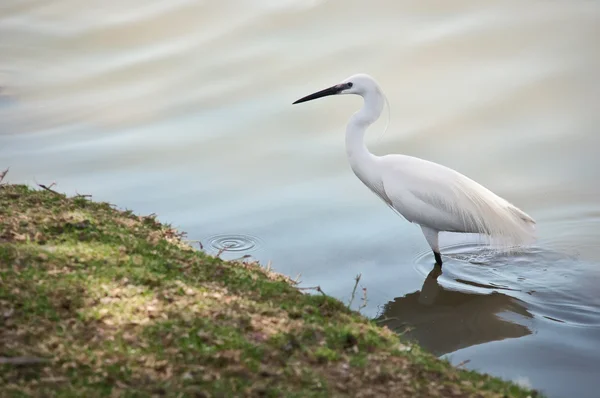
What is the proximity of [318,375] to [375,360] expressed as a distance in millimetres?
386

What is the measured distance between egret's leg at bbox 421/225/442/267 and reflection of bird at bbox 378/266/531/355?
0.23 metres

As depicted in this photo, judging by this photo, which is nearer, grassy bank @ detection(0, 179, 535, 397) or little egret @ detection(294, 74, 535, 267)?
grassy bank @ detection(0, 179, 535, 397)

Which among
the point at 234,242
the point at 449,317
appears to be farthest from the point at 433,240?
the point at 234,242

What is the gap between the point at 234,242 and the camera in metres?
7.10

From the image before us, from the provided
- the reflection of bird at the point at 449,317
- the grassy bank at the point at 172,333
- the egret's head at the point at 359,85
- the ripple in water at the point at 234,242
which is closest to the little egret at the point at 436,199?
the egret's head at the point at 359,85

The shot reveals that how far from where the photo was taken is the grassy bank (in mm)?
3426

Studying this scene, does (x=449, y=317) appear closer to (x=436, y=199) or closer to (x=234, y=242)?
(x=436, y=199)

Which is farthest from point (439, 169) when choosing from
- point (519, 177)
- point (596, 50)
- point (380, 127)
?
point (596, 50)

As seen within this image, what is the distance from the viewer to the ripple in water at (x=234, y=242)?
6.98 m

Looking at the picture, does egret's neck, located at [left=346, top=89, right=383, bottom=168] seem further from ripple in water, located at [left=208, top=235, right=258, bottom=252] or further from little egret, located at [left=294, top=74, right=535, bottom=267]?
ripple in water, located at [left=208, top=235, right=258, bottom=252]

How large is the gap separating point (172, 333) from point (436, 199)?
3.54 metres

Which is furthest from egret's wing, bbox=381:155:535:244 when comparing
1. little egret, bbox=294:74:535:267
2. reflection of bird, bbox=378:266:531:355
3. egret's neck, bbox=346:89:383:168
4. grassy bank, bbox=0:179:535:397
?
grassy bank, bbox=0:179:535:397

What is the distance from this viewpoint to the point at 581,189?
816cm

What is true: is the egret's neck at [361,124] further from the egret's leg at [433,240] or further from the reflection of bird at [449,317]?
the reflection of bird at [449,317]
